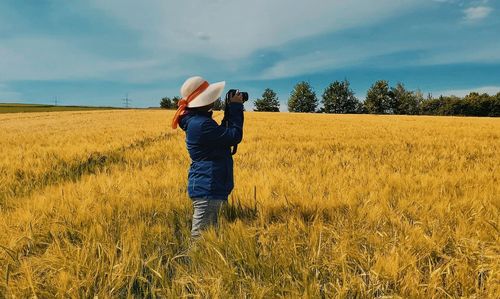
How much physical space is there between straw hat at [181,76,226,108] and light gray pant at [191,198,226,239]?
31.0 inches

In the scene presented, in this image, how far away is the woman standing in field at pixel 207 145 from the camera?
2.90 meters

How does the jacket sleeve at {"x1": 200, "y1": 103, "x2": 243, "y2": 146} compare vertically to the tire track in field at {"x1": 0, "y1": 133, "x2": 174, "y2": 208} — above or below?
above

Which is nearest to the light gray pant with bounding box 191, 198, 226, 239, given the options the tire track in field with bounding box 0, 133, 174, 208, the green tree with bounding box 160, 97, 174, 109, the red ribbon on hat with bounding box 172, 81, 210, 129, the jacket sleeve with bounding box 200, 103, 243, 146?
the jacket sleeve with bounding box 200, 103, 243, 146

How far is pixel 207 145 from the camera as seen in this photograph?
2.98m

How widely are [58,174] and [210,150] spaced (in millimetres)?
3765

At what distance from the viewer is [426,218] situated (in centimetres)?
288

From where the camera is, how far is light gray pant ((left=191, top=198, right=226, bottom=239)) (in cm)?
285

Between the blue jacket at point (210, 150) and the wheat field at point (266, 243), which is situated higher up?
the blue jacket at point (210, 150)

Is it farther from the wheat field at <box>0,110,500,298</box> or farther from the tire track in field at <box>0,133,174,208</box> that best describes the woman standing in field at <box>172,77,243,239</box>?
the tire track in field at <box>0,133,174,208</box>

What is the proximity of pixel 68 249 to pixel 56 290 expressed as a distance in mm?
317

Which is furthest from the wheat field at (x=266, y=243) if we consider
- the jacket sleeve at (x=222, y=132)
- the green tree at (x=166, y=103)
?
the green tree at (x=166, y=103)

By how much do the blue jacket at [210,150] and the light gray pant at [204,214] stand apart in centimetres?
4

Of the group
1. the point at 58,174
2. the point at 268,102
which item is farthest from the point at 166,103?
the point at 58,174

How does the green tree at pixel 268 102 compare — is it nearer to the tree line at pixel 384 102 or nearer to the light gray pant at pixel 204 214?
the tree line at pixel 384 102
